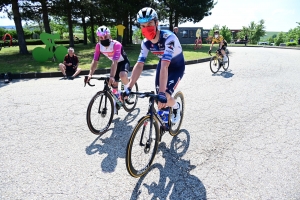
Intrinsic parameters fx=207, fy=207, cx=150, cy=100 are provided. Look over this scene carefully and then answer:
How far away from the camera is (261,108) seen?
560 cm

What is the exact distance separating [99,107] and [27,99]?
348cm

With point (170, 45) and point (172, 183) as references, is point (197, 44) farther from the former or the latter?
point (172, 183)

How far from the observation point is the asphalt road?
2719 millimetres

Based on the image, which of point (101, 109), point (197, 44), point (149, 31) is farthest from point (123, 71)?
point (197, 44)

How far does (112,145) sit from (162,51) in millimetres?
1917

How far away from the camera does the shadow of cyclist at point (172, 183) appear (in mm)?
2623

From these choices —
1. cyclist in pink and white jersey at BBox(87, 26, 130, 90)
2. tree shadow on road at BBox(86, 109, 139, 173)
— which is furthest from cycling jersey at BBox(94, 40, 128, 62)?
tree shadow on road at BBox(86, 109, 139, 173)

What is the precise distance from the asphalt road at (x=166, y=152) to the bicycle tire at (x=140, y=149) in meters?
0.13

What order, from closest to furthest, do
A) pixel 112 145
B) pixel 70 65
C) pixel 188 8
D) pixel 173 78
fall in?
pixel 173 78, pixel 112 145, pixel 70 65, pixel 188 8

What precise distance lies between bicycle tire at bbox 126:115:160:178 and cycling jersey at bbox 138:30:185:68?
970mm

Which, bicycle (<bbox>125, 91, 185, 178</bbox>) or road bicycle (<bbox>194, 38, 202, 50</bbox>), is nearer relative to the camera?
bicycle (<bbox>125, 91, 185, 178</bbox>)

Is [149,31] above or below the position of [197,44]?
below

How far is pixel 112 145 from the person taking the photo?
3836 millimetres

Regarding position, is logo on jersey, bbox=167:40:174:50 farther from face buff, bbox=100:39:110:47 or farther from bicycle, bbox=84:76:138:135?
face buff, bbox=100:39:110:47
